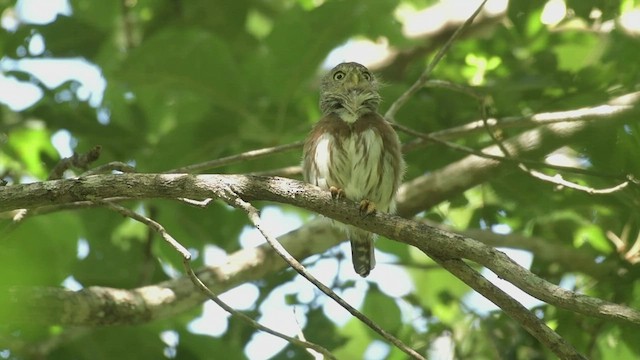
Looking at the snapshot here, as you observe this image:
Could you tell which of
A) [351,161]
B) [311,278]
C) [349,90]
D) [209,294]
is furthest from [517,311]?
[349,90]

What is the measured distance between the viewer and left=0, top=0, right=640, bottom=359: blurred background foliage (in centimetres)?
500

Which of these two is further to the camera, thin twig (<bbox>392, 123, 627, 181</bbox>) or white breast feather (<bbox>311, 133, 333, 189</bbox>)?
white breast feather (<bbox>311, 133, 333, 189</bbox>)

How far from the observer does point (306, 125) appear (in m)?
5.54

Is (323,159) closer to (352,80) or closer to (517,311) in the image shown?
(352,80)

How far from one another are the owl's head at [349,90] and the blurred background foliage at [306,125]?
0.50 feet

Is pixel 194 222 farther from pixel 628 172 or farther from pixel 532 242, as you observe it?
pixel 628 172

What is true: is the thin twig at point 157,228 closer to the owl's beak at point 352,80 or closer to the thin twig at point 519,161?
the thin twig at point 519,161

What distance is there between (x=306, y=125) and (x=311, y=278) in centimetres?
256

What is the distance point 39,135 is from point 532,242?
3.95m

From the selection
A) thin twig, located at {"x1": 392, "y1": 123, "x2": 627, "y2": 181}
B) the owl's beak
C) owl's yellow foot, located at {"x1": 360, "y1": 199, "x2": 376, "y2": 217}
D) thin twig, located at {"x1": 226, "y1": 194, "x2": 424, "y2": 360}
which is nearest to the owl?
thin twig, located at {"x1": 392, "y1": 123, "x2": 627, "y2": 181}

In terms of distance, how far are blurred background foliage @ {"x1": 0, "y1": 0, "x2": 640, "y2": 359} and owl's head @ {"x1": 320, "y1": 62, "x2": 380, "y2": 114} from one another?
0.15m

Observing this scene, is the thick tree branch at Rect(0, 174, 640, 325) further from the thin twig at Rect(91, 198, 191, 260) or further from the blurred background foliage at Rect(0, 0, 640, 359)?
the blurred background foliage at Rect(0, 0, 640, 359)

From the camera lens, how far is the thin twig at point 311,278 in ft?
9.70

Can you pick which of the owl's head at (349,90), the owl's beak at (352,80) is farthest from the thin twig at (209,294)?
the owl's beak at (352,80)
